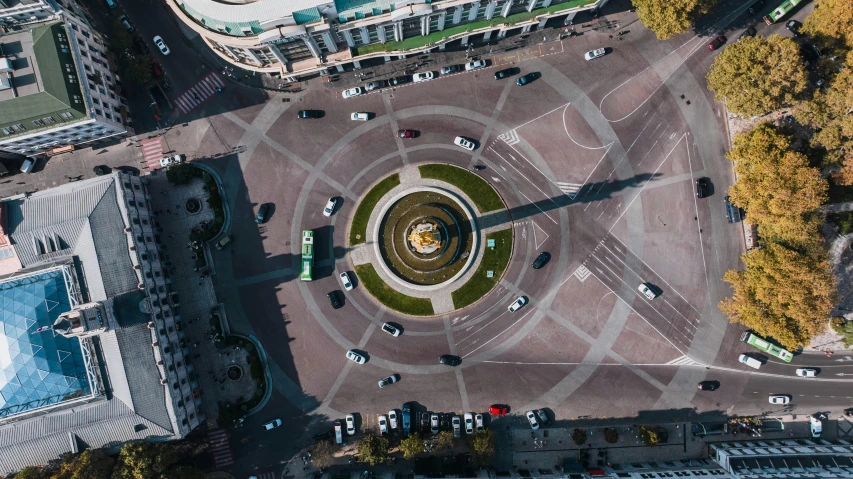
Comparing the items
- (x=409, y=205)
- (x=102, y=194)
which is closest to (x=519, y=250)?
(x=409, y=205)

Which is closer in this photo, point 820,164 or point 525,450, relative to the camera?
point 820,164

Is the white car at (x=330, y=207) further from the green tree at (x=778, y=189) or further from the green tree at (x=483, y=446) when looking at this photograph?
the green tree at (x=778, y=189)

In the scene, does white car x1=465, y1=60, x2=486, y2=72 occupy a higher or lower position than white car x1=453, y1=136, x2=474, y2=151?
higher

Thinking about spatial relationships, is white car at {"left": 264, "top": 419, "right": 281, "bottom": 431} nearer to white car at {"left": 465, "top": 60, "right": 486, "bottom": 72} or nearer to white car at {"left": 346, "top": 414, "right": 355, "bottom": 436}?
white car at {"left": 346, "top": 414, "right": 355, "bottom": 436}

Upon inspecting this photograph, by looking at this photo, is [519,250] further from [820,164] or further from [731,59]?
[820,164]

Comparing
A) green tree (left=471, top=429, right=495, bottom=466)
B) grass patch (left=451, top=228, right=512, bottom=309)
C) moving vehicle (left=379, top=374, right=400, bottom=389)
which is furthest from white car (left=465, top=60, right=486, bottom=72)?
green tree (left=471, top=429, right=495, bottom=466)

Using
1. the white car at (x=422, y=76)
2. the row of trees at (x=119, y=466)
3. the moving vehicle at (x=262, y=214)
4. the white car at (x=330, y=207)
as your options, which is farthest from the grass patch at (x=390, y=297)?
the row of trees at (x=119, y=466)

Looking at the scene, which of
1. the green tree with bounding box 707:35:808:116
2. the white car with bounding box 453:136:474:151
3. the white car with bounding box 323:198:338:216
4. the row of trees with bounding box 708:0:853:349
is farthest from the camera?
the white car with bounding box 323:198:338:216
